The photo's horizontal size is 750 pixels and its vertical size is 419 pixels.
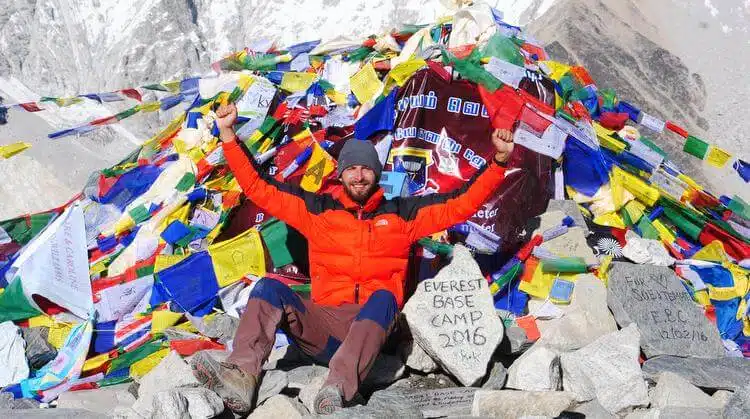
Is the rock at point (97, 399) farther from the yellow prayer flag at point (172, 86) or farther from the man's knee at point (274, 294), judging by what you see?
the yellow prayer flag at point (172, 86)

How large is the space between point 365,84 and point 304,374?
3.30 metres

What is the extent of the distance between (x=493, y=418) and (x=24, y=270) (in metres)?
3.98

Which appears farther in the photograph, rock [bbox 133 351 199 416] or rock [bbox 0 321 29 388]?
rock [bbox 0 321 29 388]

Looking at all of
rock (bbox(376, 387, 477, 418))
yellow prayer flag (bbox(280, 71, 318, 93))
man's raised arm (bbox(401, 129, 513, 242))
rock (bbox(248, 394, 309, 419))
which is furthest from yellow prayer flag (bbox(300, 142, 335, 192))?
rock (bbox(248, 394, 309, 419))

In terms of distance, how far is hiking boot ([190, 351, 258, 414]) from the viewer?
3809 millimetres

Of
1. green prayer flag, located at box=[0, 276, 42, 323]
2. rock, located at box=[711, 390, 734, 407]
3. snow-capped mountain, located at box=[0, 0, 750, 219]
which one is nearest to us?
rock, located at box=[711, 390, 734, 407]

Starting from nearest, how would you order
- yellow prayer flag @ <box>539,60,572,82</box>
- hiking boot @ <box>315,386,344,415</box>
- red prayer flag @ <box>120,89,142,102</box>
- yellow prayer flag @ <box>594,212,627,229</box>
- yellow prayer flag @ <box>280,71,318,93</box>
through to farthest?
hiking boot @ <box>315,386,344,415</box>, yellow prayer flag @ <box>594,212,627,229</box>, yellow prayer flag @ <box>539,60,572,82</box>, yellow prayer flag @ <box>280,71,318,93</box>, red prayer flag @ <box>120,89,142,102</box>

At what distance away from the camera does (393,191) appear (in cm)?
641

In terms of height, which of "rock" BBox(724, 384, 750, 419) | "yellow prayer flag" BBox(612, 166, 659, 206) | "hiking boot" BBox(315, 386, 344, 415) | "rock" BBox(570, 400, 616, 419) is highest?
"rock" BBox(724, 384, 750, 419)

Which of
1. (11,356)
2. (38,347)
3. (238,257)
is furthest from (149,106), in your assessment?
(11,356)

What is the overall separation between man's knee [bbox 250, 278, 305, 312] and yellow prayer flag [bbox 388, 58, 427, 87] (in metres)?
3.03

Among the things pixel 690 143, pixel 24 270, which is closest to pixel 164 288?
pixel 24 270

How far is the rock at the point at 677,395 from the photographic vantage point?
4184mm

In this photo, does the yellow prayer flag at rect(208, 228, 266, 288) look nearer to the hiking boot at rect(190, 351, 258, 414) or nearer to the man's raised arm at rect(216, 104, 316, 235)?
the man's raised arm at rect(216, 104, 316, 235)
